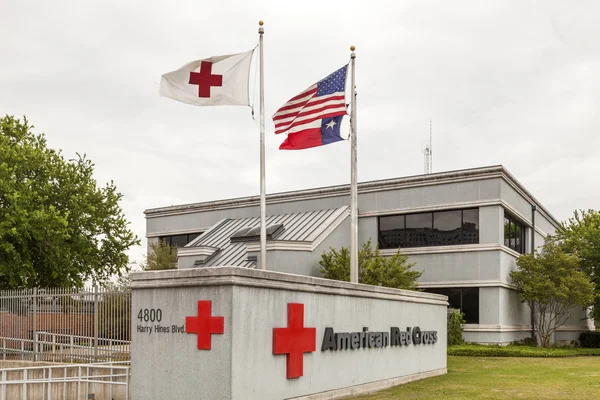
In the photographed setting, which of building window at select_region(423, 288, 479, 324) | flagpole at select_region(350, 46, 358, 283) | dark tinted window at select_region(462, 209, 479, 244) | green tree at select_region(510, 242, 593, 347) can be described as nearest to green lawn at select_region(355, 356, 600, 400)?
flagpole at select_region(350, 46, 358, 283)

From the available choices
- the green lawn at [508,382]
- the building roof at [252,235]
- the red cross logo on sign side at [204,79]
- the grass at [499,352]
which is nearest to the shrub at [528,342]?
the grass at [499,352]

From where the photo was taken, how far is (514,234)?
38.5 meters

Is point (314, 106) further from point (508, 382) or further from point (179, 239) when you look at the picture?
point (179, 239)

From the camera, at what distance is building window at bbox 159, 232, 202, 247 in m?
48.9

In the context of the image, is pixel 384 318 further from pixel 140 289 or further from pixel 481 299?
pixel 481 299

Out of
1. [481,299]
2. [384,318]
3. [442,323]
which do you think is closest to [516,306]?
[481,299]

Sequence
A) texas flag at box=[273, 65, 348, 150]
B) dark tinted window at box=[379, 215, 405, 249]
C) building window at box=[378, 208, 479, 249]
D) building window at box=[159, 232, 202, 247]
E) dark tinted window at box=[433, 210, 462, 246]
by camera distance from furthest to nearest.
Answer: building window at box=[159, 232, 202, 247], dark tinted window at box=[379, 215, 405, 249], dark tinted window at box=[433, 210, 462, 246], building window at box=[378, 208, 479, 249], texas flag at box=[273, 65, 348, 150]

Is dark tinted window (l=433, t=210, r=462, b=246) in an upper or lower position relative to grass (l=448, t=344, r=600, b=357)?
upper

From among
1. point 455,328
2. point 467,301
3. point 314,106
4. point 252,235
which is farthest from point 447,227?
point 314,106

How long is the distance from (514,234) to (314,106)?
74.2ft

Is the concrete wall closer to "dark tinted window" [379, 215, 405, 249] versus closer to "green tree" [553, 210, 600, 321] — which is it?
"dark tinted window" [379, 215, 405, 249]

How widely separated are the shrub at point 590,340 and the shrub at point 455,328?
42.2ft

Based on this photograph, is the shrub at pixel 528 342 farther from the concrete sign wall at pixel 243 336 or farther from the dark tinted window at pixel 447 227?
the concrete sign wall at pixel 243 336

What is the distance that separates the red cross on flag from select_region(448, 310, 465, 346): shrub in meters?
19.4
